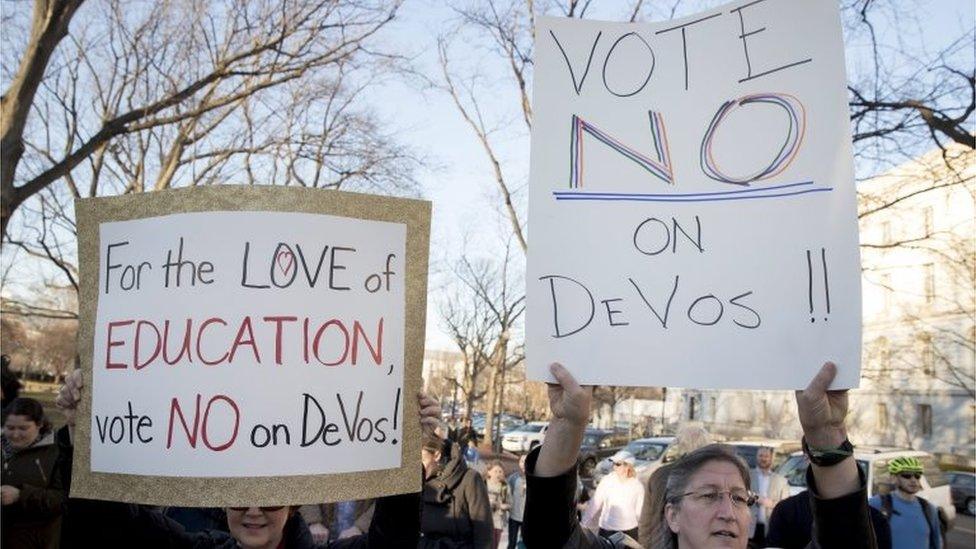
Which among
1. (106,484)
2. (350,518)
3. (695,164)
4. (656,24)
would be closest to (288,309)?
(106,484)

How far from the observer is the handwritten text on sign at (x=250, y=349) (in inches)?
87.4

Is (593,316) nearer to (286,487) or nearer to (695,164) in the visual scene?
(695,164)

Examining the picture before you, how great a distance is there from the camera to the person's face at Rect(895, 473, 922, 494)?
6.09 m

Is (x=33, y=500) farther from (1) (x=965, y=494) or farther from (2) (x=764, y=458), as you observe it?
(1) (x=965, y=494)

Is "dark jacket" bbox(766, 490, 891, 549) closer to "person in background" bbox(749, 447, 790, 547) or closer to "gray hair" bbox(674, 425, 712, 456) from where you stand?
"gray hair" bbox(674, 425, 712, 456)

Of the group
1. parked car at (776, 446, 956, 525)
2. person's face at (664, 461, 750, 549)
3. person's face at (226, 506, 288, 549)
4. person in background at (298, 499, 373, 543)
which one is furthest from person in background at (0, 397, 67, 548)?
parked car at (776, 446, 956, 525)

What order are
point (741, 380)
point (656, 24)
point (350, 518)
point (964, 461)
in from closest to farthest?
point (741, 380)
point (656, 24)
point (350, 518)
point (964, 461)

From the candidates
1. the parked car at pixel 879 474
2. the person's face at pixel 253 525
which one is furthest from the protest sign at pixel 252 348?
the parked car at pixel 879 474

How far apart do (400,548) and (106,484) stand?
2.80 ft

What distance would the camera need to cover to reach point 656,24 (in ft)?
7.88

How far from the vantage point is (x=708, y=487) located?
234cm

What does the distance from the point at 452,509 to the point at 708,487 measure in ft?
9.62

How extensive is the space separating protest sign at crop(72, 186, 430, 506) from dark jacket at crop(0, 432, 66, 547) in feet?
9.33

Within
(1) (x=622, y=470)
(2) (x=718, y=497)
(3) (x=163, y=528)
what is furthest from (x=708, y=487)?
(1) (x=622, y=470)
